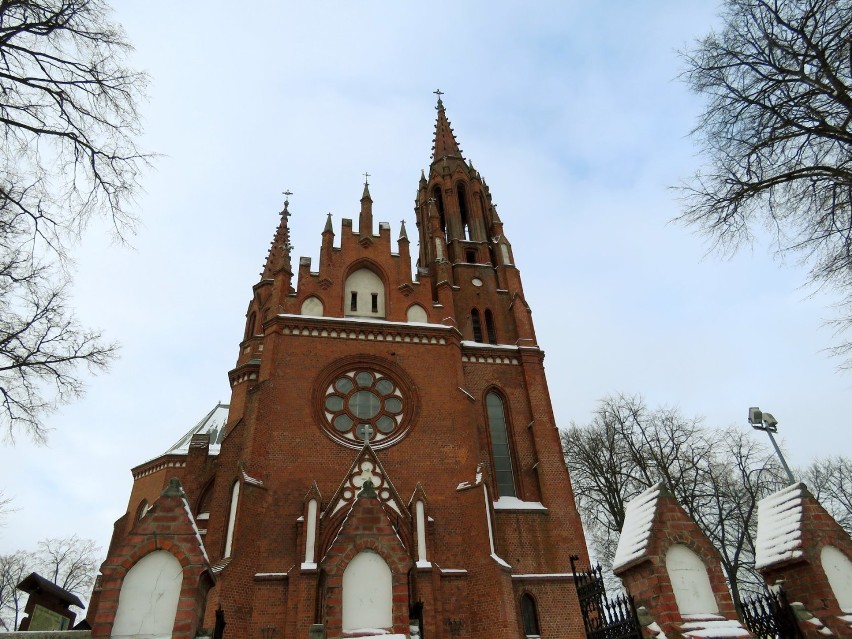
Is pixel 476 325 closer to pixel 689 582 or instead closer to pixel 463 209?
pixel 463 209

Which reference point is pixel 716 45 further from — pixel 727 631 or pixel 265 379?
pixel 265 379

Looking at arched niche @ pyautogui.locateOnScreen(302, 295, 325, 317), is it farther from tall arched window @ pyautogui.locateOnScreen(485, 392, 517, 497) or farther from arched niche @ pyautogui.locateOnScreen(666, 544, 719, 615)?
arched niche @ pyautogui.locateOnScreen(666, 544, 719, 615)

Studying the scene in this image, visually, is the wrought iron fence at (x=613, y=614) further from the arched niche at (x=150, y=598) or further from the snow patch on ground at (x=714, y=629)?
the arched niche at (x=150, y=598)

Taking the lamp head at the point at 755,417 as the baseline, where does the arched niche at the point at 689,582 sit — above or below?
below

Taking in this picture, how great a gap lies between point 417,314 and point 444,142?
1556 cm

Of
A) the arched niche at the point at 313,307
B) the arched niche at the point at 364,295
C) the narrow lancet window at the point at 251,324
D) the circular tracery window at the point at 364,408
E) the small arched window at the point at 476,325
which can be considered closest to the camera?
the circular tracery window at the point at 364,408

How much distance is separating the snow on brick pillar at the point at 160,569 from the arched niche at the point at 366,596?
75.1 inches

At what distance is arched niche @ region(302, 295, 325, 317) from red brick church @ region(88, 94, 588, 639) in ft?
0.18

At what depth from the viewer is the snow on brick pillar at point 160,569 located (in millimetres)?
6830

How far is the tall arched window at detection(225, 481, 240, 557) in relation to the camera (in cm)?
1537

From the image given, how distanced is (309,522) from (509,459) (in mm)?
7495

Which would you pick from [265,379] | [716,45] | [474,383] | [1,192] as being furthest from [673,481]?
[1,192]

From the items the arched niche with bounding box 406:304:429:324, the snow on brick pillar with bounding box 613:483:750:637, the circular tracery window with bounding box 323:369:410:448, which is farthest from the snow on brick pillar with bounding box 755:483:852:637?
the arched niche with bounding box 406:304:429:324

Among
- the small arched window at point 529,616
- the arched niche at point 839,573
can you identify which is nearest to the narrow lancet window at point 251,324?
the small arched window at point 529,616
